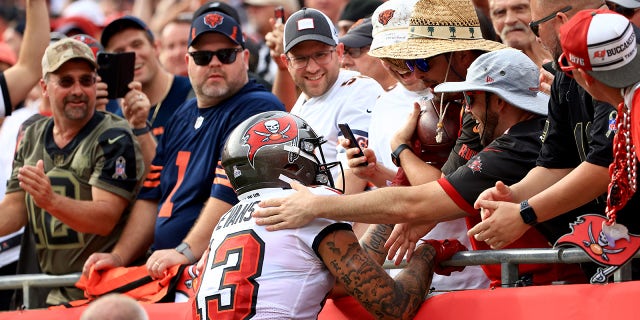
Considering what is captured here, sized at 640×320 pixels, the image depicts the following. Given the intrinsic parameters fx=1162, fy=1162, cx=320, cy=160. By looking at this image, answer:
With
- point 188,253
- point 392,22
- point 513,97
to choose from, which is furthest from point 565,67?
point 188,253

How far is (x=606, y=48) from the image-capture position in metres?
4.52

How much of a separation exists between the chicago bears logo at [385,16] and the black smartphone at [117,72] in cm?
257

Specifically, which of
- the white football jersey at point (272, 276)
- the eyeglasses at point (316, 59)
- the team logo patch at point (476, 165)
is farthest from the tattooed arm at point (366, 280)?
the eyeglasses at point (316, 59)

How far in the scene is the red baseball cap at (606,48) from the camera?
452cm

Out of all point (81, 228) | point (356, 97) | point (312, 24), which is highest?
point (312, 24)

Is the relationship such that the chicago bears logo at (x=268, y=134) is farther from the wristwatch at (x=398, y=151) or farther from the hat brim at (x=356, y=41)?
the hat brim at (x=356, y=41)

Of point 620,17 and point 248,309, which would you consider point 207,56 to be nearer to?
point 248,309

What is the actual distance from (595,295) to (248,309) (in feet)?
5.21

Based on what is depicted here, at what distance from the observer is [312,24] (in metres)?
7.71

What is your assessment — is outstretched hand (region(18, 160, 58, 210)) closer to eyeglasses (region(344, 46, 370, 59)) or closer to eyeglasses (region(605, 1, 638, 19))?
eyeglasses (region(344, 46, 370, 59))

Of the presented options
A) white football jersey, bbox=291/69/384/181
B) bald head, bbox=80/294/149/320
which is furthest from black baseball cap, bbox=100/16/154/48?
bald head, bbox=80/294/149/320

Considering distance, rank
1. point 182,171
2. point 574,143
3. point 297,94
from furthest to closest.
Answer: point 297,94 → point 182,171 → point 574,143

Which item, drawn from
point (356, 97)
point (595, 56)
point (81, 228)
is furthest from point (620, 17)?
point (81, 228)

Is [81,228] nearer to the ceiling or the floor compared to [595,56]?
nearer to the floor
